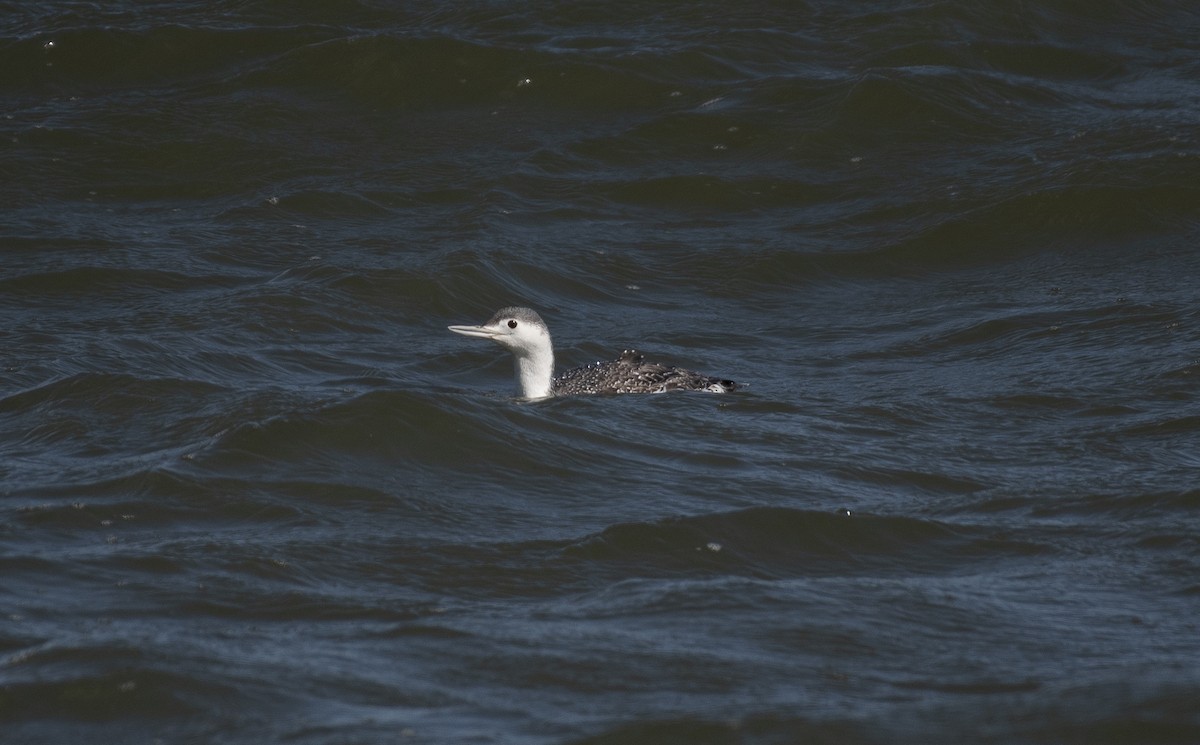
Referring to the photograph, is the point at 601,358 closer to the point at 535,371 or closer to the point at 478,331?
the point at 535,371

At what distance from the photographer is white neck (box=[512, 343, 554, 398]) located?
1022 centimetres

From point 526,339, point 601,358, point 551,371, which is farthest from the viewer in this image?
point 601,358

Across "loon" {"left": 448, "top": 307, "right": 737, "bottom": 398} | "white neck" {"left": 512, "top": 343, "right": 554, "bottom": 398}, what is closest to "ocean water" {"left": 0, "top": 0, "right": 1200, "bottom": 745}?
"loon" {"left": 448, "top": 307, "right": 737, "bottom": 398}

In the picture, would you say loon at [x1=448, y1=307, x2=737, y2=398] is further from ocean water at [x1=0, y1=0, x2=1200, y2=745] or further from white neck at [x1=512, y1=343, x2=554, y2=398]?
ocean water at [x1=0, y1=0, x2=1200, y2=745]

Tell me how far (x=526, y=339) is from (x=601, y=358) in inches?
52.2

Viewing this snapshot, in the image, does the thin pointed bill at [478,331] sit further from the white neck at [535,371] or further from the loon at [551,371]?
the white neck at [535,371]

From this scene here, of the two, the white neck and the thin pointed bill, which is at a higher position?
the thin pointed bill

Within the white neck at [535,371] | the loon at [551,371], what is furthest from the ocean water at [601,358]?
the white neck at [535,371]

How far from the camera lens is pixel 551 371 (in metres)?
10.4

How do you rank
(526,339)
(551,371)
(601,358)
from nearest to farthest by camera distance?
1. (526,339)
2. (551,371)
3. (601,358)

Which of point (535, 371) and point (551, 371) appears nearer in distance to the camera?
point (535, 371)

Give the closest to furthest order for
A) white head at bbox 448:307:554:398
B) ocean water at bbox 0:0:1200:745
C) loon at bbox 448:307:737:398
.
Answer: ocean water at bbox 0:0:1200:745 → loon at bbox 448:307:737:398 → white head at bbox 448:307:554:398

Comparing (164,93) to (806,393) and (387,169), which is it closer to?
(387,169)

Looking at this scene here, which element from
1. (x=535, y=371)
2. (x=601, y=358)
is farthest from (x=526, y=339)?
(x=601, y=358)
